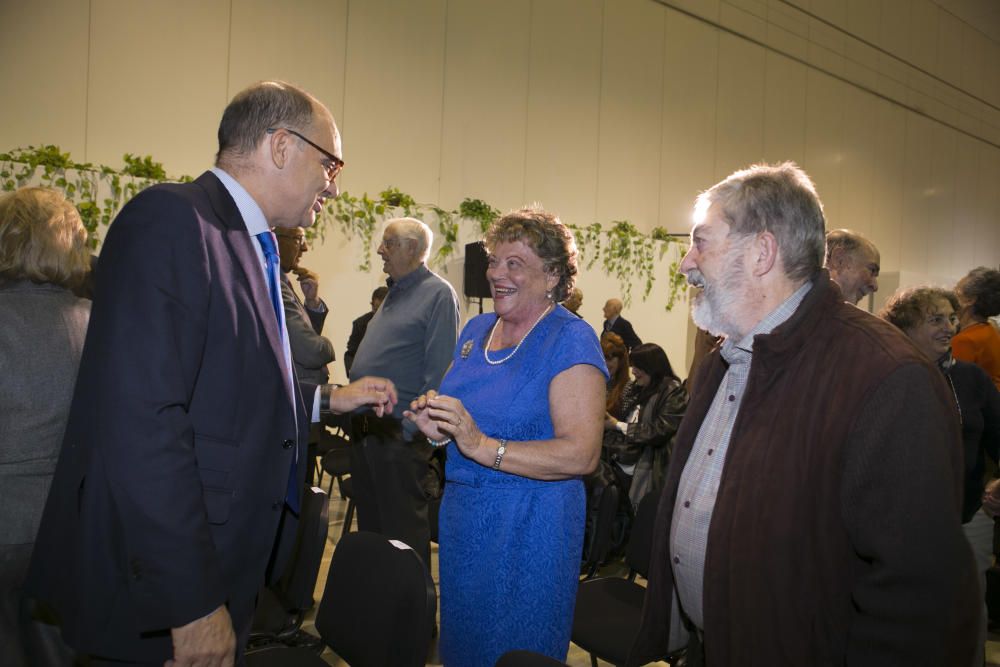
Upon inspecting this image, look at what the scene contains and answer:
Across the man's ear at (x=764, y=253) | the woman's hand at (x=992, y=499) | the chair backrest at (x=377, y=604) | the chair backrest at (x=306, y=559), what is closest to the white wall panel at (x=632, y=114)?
the woman's hand at (x=992, y=499)

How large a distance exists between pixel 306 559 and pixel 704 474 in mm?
1489

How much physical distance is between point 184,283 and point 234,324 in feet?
0.41

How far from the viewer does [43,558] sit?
146 cm

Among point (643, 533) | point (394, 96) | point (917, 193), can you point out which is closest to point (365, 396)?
point (643, 533)

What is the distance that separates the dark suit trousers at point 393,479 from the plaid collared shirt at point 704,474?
2066 mm

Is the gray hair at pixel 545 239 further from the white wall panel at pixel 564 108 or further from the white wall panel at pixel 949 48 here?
the white wall panel at pixel 949 48

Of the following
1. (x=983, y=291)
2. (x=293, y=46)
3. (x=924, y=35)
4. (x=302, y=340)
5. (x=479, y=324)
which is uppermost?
(x=924, y=35)

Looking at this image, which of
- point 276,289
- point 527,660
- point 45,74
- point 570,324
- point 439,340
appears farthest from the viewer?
point 45,74

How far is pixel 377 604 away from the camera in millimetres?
2023

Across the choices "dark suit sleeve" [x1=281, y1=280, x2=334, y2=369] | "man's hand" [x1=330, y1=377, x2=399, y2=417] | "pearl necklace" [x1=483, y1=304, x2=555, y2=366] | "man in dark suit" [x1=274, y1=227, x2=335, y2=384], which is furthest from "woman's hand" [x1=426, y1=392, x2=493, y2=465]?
"dark suit sleeve" [x1=281, y1=280, x2=334, y2=369]

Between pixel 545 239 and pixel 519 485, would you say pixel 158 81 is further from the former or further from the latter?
pixel 519 485

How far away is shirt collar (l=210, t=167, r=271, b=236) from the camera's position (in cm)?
158

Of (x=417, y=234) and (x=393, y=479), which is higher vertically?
(x=417, y=234)

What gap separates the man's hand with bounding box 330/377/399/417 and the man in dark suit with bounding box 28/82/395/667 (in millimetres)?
540
